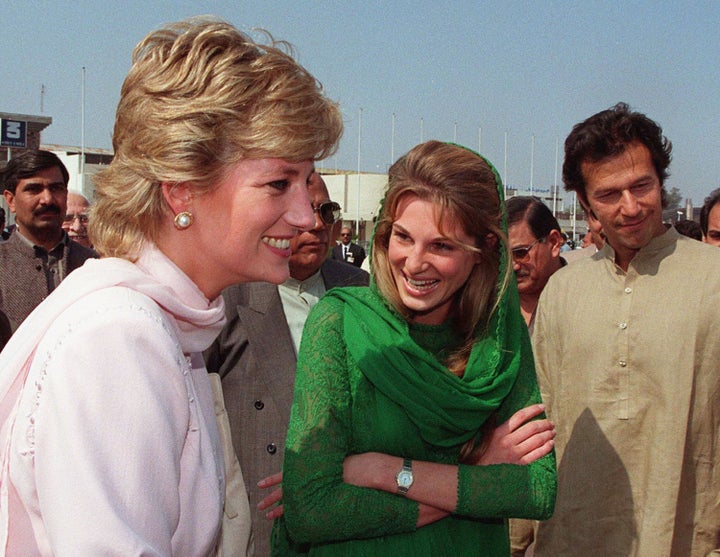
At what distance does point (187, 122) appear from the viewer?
4.96ft

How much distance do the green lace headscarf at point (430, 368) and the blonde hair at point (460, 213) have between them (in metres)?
0.04

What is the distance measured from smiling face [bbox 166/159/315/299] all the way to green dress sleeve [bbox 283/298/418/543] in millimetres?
621

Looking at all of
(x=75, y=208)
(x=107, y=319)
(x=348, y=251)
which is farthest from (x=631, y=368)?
(x=348, y=251)

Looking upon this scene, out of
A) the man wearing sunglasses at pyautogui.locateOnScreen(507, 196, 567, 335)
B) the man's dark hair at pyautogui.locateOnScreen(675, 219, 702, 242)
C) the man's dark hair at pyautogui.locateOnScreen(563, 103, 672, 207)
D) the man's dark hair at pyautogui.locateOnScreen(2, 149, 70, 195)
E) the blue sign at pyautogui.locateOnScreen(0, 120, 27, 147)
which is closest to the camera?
the man's dark hair at pyautogui.locateOnScreen(563, 103, 672, 207)

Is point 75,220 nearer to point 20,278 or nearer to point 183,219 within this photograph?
point 20,278

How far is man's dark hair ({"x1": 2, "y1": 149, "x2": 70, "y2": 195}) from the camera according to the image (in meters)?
5.50

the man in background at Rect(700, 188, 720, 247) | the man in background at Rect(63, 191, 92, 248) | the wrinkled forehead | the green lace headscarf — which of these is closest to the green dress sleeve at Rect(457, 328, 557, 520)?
the green lace headscarf

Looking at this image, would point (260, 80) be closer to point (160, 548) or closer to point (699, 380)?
point (160, 548)

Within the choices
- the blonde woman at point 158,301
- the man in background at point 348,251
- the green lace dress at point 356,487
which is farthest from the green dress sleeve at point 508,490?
the man in background at point 348,251

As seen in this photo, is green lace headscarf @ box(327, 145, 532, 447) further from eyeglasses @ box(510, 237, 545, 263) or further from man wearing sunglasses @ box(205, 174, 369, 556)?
eyeglasses @ box(510, 237, 545, 263)

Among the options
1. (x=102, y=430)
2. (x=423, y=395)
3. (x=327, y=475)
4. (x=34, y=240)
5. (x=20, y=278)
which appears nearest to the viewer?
(x=102, y=430)

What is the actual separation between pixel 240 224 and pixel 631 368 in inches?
81.0

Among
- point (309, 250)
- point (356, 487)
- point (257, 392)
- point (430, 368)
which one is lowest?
point (257, 392)

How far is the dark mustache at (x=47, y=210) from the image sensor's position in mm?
5227
